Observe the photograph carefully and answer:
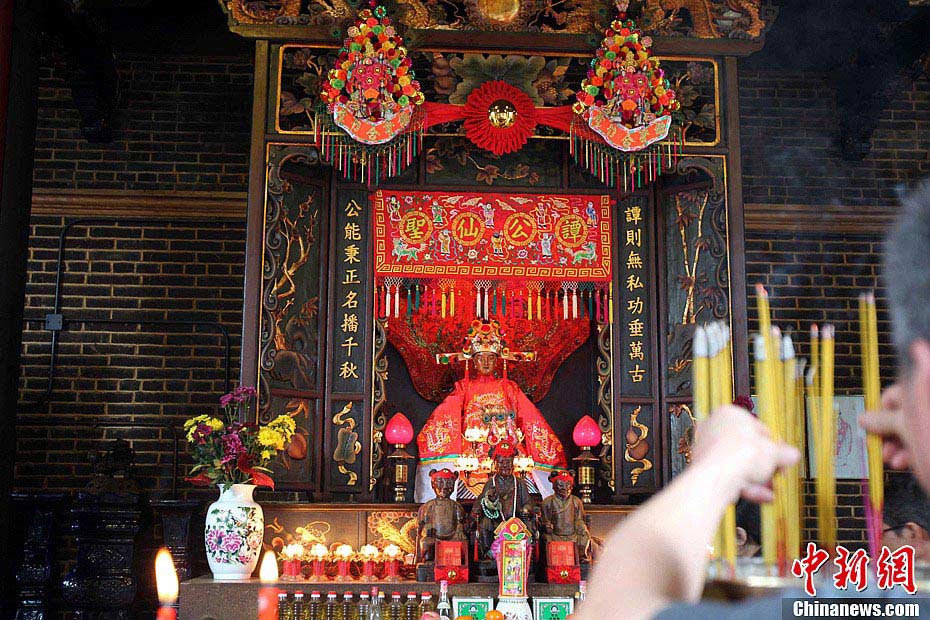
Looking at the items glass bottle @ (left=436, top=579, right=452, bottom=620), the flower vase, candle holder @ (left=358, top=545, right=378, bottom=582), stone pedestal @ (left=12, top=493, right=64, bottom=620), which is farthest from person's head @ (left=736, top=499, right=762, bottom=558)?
stone pedestal @ (left=12, top=493, right=64, bottom=620)

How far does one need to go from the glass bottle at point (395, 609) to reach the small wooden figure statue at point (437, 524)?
0.19 m

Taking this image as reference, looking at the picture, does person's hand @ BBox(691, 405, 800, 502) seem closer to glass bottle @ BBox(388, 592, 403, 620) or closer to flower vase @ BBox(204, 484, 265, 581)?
glass bottle @ BBox(388, 592, 403, 620)

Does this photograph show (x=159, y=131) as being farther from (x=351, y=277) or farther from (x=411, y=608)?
(x=411, y=608)

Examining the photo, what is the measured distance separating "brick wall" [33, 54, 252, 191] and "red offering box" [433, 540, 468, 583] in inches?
124

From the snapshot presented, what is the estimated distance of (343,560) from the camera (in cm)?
480

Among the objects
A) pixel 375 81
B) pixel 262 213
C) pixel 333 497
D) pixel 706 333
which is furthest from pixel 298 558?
pixel 706 333

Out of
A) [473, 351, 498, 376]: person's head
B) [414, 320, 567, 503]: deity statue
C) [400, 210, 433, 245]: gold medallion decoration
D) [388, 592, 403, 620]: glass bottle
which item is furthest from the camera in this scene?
[473, 351, 498, 376]: person's head

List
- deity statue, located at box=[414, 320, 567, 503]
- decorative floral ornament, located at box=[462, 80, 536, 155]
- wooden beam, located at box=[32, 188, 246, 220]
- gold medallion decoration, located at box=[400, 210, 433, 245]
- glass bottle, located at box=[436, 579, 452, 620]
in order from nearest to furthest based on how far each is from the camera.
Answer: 1. glass bottle, located at box=[436, 579, 452, 620]
2. decorative floral ornament, located at box=[462, 80, 536, 155]
3. gold medallion decoration, located at box=[400, 210, 433, 245]
4. deity statue, located at box=[414, 320, 567, 503]
5. wooden beam, located at box=[32, 188, 246, 220]

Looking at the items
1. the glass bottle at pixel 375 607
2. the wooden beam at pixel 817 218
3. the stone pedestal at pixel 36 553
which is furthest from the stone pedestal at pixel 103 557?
the wooden beam at pixel 817 218

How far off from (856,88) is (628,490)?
3181 millimetres

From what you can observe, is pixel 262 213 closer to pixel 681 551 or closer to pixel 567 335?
→ pixel 567 335

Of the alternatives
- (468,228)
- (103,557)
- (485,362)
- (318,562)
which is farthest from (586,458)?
(103,557)

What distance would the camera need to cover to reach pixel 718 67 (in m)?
5.73

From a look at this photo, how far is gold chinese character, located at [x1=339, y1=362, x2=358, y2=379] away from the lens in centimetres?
579
